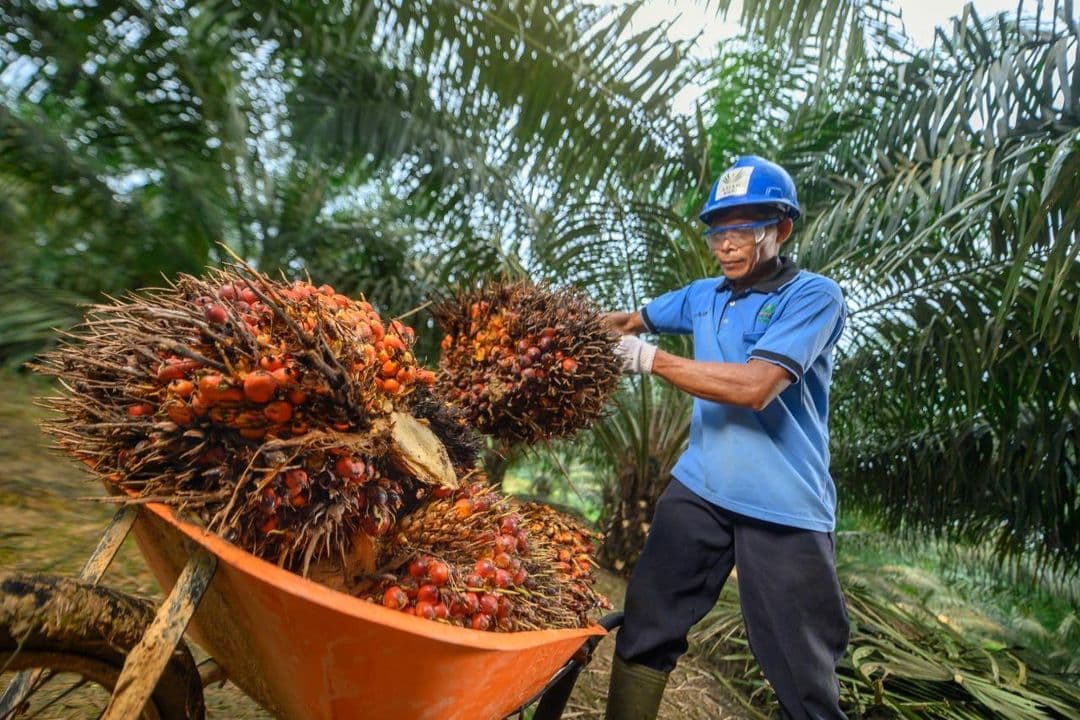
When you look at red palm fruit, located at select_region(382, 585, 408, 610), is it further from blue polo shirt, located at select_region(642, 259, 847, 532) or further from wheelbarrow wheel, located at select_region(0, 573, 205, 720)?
blue polo shirt, located at select_region(642, 259, 847, 532)

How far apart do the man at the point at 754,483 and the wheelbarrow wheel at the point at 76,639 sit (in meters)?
1.19

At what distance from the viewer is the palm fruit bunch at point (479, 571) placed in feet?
3.48

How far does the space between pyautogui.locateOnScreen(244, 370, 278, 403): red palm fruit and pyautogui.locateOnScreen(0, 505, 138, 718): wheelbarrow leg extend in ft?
0.97

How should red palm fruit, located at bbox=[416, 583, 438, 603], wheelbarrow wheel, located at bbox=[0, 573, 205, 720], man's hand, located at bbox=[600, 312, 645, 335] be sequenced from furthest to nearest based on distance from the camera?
1. man's hand, located at bbox=[600, 312, 645, 335]
2. red palm fruit, located at bbox=[416, 583, 438, 603]
3. wheelbarrow wheel, located at bbox=[0, 573, 205, 720]

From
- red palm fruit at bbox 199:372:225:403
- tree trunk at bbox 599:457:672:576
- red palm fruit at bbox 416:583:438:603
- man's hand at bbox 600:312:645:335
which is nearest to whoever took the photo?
red palm fruit at bbox 199:372:225:403

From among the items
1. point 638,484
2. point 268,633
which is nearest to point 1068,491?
point 638,484

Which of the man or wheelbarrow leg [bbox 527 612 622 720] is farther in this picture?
the man

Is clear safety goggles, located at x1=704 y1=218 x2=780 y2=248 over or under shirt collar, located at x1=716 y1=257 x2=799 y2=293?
over

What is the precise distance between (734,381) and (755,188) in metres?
0.62

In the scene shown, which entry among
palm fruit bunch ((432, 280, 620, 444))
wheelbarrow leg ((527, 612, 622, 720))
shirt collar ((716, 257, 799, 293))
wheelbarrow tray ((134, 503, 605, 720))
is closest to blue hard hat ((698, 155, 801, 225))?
shirt collar ((716, 257, 799, 293))

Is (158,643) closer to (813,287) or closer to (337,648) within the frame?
(337,648)

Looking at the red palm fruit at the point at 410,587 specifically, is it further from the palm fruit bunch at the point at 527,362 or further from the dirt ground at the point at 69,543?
the dirt ground at the point at 69,543

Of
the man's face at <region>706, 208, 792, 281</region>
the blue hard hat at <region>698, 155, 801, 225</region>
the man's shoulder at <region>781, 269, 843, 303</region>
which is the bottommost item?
the man's shoulder at <region>781, 269, 843, 303</region>

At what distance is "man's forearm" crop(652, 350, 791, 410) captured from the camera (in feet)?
5.58
